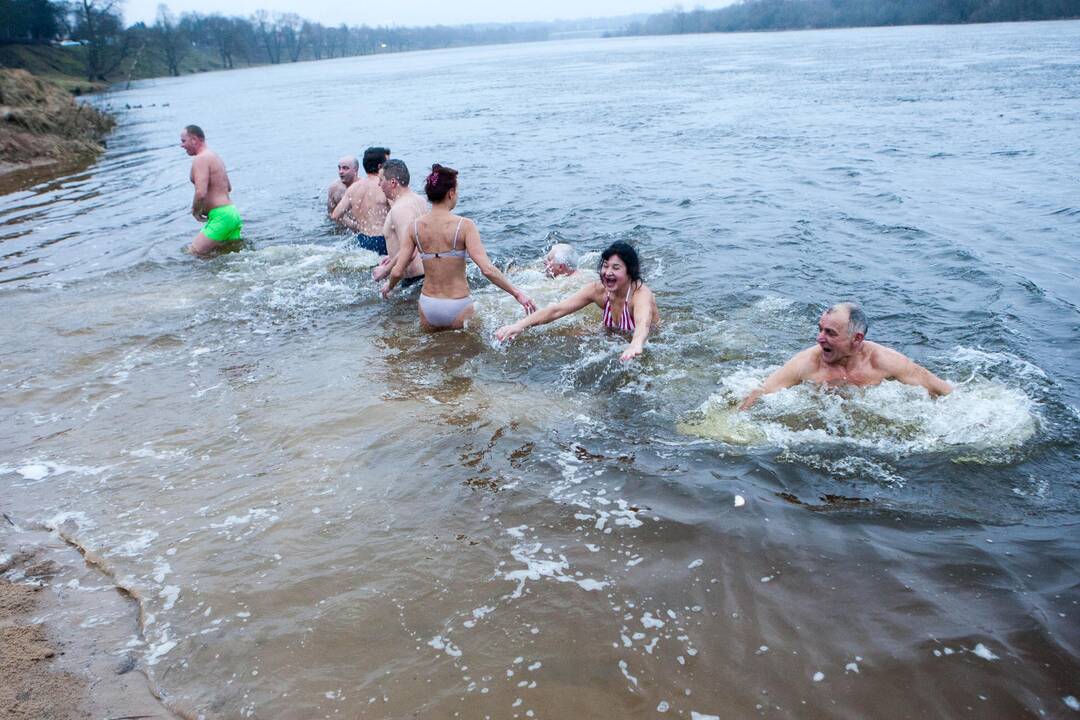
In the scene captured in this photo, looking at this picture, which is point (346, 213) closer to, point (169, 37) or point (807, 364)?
point (807, 364)

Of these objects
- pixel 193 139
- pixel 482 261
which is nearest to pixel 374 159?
pixel 193 139

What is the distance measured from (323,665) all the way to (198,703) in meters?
0.51

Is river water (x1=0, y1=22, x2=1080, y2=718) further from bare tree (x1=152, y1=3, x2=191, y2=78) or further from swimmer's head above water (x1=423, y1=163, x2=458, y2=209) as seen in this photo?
bare tree (x1=152, y1=3, x2=191, y2=78)

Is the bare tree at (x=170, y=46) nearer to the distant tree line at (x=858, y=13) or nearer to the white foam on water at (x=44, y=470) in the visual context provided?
the distant tree line at (x=858, y=13)

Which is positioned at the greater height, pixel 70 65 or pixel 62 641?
pixel 70 65

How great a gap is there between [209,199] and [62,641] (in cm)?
824

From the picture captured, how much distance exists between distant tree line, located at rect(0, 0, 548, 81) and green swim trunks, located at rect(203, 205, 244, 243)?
58.4 m

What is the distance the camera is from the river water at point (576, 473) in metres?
3.30

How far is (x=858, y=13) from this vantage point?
93188 millimetres

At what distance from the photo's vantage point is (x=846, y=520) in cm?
426

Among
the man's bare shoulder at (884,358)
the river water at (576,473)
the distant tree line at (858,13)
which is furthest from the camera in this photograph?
the distant tree line at (858,13)

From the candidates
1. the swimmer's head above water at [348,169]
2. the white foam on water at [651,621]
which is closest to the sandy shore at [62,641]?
the white foam on water at [651,621]

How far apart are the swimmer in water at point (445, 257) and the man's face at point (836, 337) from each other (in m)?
2.55

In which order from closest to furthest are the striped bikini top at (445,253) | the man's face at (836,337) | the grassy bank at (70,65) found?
the man's face at (836,337) < the striped bikini top at (445,253) < the grassy bank at (70,65)
